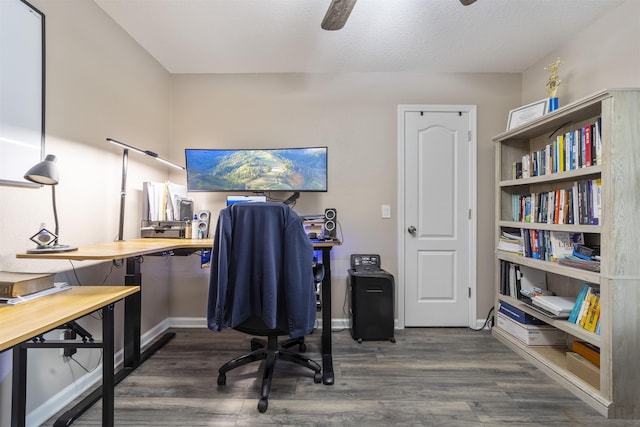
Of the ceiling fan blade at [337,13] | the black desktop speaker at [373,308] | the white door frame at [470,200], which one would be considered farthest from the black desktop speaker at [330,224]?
the ceiling fan blade at [337,13]

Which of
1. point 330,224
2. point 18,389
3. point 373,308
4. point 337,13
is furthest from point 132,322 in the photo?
point 337,13

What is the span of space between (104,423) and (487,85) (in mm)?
3656

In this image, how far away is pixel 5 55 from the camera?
4.10ft

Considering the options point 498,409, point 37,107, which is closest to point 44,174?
point 37,107

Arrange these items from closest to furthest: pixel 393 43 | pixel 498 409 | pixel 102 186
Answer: pixel 498 409 → pixel 102 186 → pixel 393 43

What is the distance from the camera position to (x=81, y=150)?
1689mm

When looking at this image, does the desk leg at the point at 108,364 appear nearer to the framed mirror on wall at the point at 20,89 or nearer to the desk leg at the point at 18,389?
the desk leg at the point at 18,389

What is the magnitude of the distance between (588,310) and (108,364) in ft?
8.51

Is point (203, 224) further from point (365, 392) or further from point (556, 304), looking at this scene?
point (556, 304)

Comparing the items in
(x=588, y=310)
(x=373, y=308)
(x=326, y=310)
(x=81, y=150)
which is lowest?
(x=373, y=308)

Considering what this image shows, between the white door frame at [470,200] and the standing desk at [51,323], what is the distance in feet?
7.07

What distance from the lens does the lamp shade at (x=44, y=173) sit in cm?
118

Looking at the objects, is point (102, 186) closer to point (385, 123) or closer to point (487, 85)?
point (385, 123)

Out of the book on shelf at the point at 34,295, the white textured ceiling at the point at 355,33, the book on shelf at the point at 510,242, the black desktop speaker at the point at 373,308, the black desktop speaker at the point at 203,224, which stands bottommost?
the black desktop speaker at the point at 373,308
